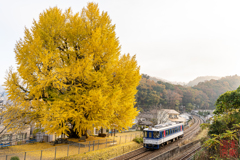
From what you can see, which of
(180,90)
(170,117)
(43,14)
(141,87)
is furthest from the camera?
(180,90)

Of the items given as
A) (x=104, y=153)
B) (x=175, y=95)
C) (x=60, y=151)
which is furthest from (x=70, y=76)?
(x=175, y=95)

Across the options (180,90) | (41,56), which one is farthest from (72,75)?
(180,90)

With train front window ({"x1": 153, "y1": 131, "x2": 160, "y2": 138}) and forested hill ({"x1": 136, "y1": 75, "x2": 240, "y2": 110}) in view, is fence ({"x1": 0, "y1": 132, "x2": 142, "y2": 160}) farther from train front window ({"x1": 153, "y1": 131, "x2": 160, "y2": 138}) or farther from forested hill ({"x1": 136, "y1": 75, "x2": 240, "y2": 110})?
forested hill ({"x1": 136, "y1": 75, "x2": 240, "y2": 110})

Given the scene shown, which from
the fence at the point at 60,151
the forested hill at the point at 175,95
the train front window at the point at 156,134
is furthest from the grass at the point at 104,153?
the forested hill at the point at 175,95

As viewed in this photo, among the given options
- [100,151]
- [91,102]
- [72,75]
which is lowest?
[100,151]

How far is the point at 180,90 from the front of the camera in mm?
92812

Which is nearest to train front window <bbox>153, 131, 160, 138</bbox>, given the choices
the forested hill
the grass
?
the grass

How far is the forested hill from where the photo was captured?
7475 centimetres

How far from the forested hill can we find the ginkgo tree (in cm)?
5730

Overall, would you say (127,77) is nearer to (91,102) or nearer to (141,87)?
(91,102)

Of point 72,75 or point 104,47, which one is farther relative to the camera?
point 104,47

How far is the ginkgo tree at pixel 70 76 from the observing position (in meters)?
12.5

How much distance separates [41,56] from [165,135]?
18.0m

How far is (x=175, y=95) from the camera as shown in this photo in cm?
8112
